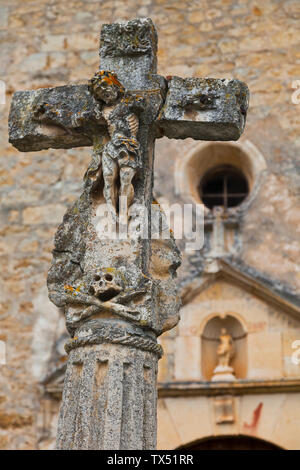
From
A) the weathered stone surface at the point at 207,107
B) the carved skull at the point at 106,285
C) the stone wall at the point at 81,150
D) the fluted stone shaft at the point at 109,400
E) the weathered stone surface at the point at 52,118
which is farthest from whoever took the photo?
the stone wall at the point at 81,150

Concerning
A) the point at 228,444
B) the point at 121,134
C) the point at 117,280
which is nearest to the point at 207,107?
the point at 121,134

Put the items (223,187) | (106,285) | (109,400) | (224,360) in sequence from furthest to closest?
(223,187) < (224,360) < (106,285) < (109,400)

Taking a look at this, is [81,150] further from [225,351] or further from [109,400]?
[109,400]

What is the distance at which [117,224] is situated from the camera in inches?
133

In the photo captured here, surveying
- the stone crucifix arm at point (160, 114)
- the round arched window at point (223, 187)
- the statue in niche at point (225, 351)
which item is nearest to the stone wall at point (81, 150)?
the round arched window at point (223, 187)

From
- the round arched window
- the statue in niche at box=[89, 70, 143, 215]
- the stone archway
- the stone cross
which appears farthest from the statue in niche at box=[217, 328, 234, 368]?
the statue in niche at box=[89, 70, 143, 215]

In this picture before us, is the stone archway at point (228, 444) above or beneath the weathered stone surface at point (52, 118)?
beneath

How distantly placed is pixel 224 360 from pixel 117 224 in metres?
3.12

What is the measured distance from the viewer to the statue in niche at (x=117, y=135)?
3412mm

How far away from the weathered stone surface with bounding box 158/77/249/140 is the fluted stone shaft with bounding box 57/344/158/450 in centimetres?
108

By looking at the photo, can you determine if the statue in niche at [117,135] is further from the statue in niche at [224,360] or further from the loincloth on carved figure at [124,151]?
the statue in niche at [224,360]

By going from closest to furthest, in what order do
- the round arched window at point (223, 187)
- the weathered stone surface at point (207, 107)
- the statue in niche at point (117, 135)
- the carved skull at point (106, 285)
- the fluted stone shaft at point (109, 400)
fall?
the fluted stone shaft at point (109, 400) < the carved skull at point (106, 285) < the statue in niche at point (117, 135) < the weathered stone surface at point (207, 107) < the round arched window at point (223, 187)

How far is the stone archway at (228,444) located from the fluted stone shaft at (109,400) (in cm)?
321

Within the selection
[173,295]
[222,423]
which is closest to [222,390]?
[222,423]
